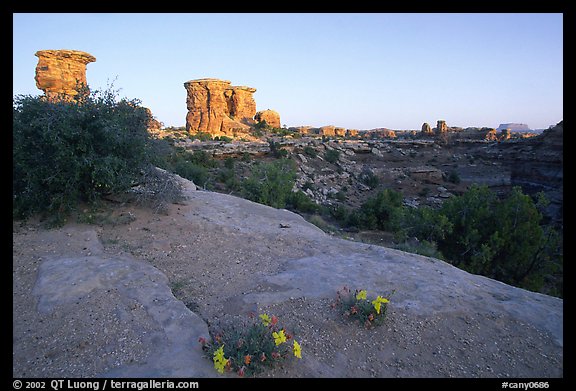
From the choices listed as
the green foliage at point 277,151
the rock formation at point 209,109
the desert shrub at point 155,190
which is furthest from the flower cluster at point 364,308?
the rock formation at point 209,109

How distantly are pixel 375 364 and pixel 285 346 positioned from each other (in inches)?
30.0

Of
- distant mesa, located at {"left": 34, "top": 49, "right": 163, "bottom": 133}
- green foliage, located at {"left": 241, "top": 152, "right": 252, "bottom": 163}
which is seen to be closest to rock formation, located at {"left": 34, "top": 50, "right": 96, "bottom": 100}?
distant mesa, located at {"left": 34, "top": 49, "right": 163, "bottom": 133}

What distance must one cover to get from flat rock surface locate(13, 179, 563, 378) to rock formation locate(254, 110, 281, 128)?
151 feet

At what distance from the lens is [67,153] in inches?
226

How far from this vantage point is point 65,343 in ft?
9.74

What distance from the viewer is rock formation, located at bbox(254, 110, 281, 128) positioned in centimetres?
5078

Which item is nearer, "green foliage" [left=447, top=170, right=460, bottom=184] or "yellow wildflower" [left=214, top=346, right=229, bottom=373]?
"yellow wildflower" [left=214, top=346, right=229, bottom=373]

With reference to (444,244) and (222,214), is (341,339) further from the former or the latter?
(444,244)

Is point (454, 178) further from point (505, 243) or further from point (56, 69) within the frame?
point (56, 69)

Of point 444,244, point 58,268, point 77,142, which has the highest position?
point 77,142

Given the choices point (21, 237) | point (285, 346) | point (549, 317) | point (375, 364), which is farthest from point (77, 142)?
point (549, 317)

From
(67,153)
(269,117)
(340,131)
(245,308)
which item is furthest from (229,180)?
(340,131)

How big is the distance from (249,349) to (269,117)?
50288 millimetres

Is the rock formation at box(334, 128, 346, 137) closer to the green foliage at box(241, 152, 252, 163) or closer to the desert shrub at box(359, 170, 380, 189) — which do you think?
the desert shrub at box(359, 170, 380, 189)
